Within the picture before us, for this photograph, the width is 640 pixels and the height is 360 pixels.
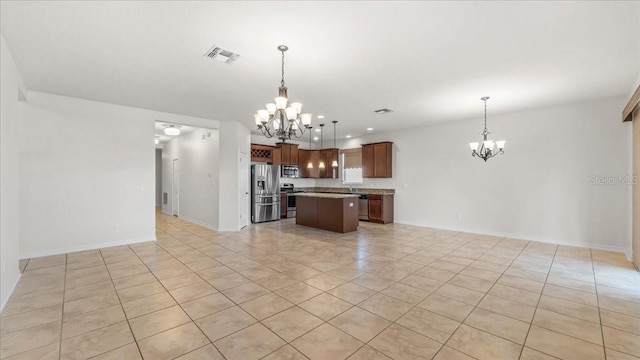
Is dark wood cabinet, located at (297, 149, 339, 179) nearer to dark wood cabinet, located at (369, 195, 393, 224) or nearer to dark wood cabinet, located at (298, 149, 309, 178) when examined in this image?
dark wood cabinet, located at (298, 149, 309, 178)

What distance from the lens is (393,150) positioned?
802 cm

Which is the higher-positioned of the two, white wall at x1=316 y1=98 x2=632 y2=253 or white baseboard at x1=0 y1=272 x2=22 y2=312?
white wall at x1=316 y1=98 x2=632 y2=253

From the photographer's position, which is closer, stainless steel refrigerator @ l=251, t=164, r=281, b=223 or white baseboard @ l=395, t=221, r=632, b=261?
white baseboard @ l=395, t=221, r=632, b=261

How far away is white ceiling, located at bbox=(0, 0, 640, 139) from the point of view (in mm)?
2336

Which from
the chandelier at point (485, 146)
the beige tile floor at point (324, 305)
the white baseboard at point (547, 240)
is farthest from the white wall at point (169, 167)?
the chandelier at point (485, 146)

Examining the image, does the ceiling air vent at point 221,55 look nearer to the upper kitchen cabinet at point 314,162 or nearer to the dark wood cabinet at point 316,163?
the dark wood cabinet at point 316,163

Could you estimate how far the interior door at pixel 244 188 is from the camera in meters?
6.91

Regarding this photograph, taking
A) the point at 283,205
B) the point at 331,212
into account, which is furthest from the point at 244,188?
the point at 331,212

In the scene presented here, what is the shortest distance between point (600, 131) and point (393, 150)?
4300 millimetres

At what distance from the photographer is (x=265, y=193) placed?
8.02 m

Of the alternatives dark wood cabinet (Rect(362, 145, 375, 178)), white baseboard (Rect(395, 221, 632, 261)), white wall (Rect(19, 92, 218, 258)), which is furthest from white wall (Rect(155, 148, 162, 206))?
white baseboard (Rect(395, 221, 632, 261))

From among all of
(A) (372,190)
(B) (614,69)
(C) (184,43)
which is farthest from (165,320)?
(A) (372,190)

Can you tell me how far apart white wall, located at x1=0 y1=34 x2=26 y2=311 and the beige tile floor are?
0.26 meters

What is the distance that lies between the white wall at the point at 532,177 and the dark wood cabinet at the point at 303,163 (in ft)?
11.5
